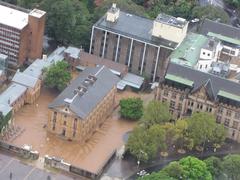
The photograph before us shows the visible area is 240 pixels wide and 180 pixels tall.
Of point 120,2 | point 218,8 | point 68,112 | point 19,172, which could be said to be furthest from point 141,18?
point 19,172

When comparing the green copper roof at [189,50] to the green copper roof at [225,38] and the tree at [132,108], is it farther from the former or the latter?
the tree at [132,108]

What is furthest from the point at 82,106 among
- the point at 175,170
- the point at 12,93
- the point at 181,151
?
the point at 175,170

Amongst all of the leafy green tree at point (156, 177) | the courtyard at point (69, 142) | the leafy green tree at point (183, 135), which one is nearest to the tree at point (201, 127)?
the leafy green tree at point (183, 135)

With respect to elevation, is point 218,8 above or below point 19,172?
above

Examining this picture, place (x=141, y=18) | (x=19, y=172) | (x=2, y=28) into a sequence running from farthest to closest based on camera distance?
(x=141, y=18), (x=2, y=28), (x=19, y=172)

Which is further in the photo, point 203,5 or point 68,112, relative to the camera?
point 203,5

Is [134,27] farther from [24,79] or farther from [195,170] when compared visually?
[195,170]

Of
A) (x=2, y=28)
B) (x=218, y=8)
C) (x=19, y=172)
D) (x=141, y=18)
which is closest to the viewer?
(x=19, y=172)

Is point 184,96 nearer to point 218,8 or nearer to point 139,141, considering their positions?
point 139,141
